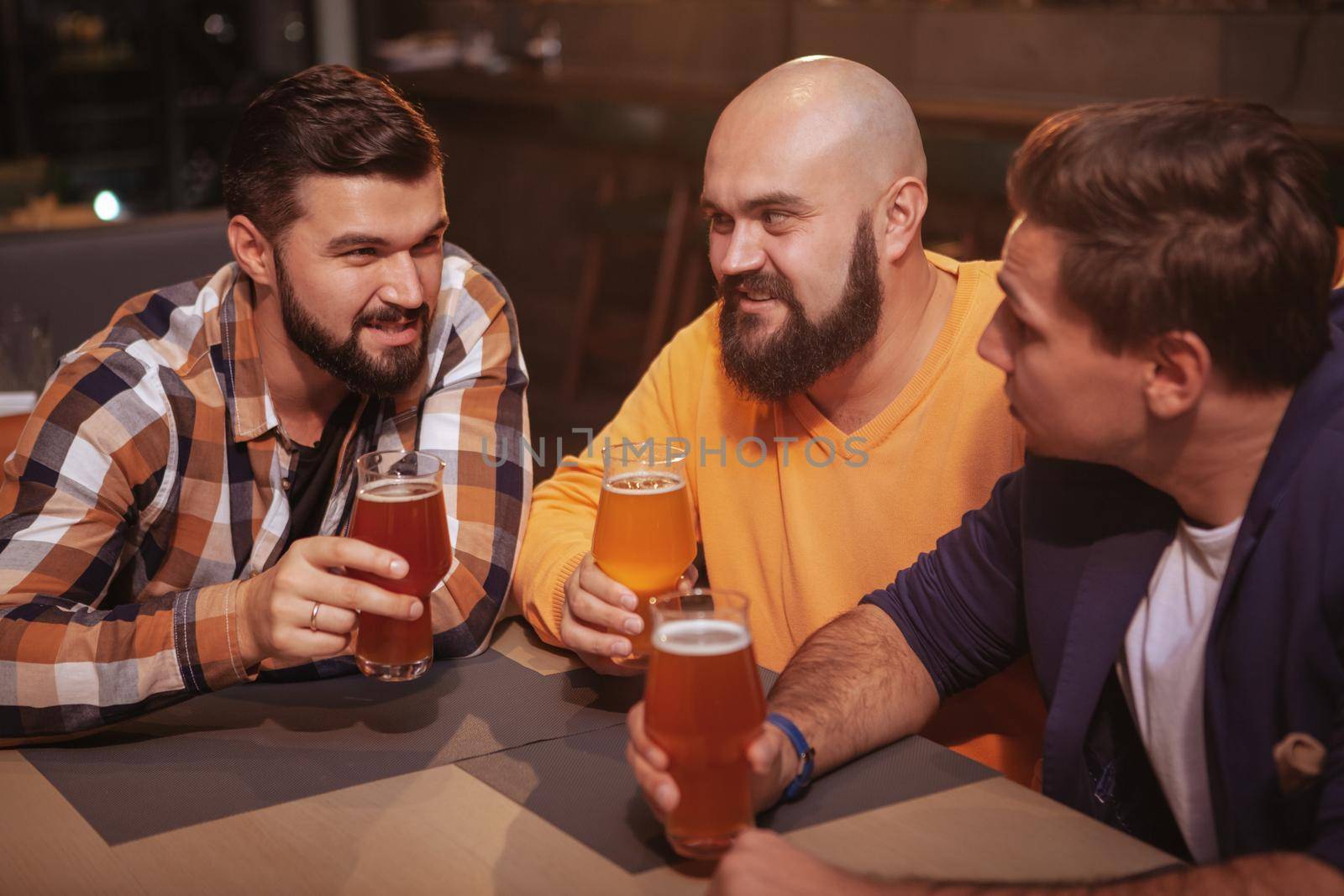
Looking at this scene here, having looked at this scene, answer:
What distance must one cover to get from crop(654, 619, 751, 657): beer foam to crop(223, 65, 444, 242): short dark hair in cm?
104

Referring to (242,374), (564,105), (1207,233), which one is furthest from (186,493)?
(564,105)

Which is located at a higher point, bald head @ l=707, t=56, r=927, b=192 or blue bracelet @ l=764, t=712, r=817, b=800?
bald head @ l=707, t=56, r=927, b=192

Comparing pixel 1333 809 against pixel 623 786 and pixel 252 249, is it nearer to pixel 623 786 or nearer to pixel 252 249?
pixel 623 786

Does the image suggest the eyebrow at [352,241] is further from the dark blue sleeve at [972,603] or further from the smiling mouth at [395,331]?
the dark blue sleeve at [972,603]

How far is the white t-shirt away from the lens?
146 cm

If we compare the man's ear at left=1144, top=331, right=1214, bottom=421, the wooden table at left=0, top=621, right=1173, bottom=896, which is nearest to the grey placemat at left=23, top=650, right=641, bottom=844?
the wooden table at left=0, top=621, right=1173, bottom=896

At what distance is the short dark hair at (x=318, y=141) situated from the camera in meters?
1.97

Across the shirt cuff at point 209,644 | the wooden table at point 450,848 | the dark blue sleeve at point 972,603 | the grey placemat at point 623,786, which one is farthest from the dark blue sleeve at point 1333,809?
the shirt cuff at point 209,644

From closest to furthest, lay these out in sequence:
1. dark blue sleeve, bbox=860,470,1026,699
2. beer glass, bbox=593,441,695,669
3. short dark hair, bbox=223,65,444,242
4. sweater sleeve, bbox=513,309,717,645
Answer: beer glass, bbox=593,441,695,669 < dark blue sleeve, bbox=860,470,1026,699 < sweater sleeve, bbox=513,309,717,645 < short dark hair, bbox=223,65,444,242

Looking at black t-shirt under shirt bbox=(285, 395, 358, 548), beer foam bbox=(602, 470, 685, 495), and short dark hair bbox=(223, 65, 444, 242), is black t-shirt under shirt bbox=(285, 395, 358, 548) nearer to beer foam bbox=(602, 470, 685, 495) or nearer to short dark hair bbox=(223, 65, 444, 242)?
short dark hair bbox=(223, 65, 444, 242)

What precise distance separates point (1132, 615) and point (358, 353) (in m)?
1.15

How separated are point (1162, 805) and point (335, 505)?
4.16ft

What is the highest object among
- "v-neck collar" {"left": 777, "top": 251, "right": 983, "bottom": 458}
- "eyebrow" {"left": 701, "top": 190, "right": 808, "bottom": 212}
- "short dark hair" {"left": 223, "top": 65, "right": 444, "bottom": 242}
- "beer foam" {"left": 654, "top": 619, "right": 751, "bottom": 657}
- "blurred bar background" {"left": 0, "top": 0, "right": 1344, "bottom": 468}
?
"short dark hair" {"left": 223, "top": 65, "right": 444, "bottom": 242}

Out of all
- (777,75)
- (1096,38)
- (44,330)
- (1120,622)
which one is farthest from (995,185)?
(1120,622)
